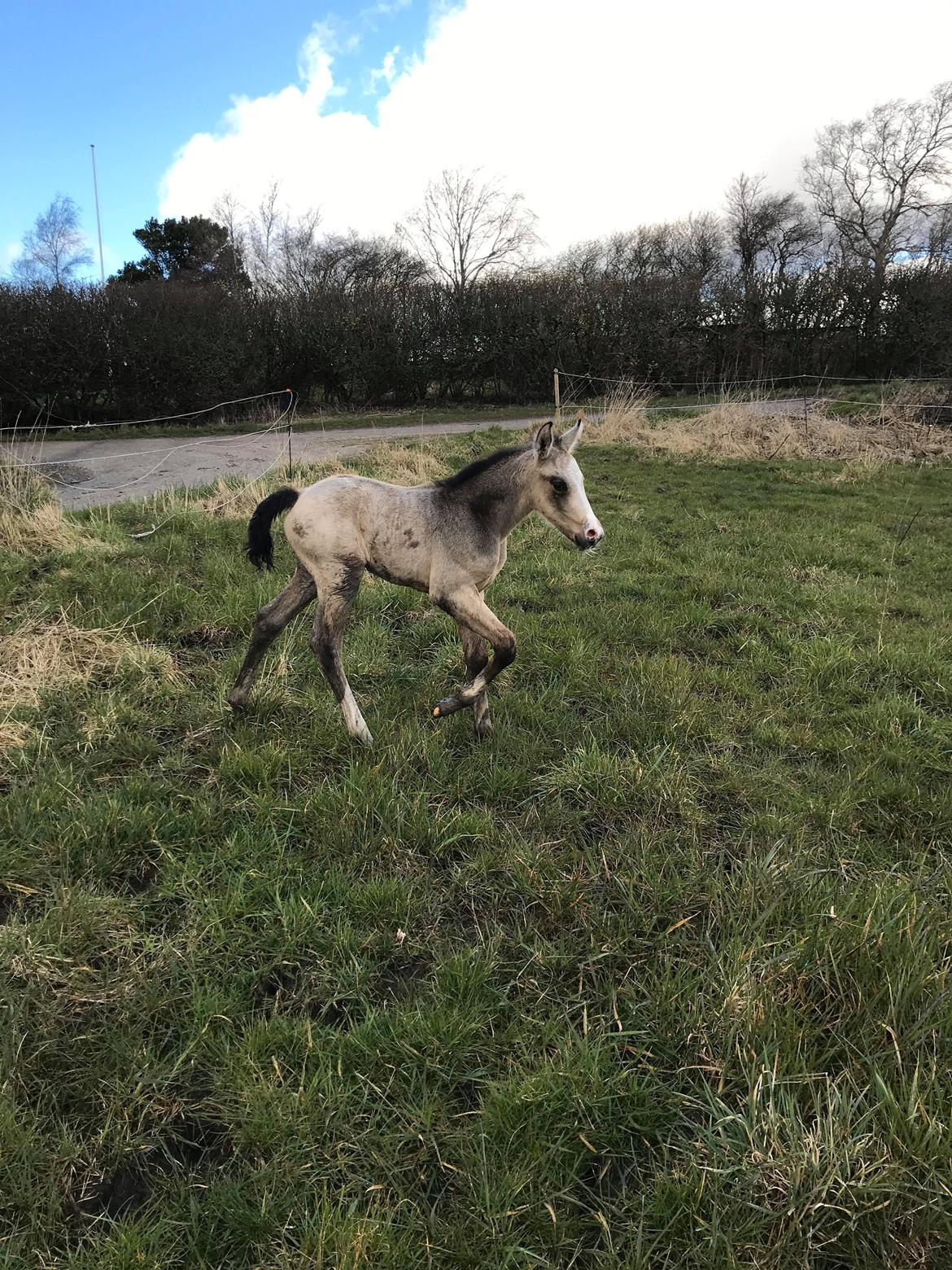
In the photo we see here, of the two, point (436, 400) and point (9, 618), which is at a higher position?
point (436, 400)

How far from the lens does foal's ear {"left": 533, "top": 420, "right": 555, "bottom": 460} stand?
126 inches

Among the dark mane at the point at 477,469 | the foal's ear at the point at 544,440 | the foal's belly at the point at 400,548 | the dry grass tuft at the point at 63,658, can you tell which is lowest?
the dry grass tuft at the point at 63,658

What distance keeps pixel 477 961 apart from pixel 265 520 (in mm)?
2594

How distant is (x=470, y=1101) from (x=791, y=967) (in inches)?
42.4

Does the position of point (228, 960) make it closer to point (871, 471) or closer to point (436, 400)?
point (871, 471)

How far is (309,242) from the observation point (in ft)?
112

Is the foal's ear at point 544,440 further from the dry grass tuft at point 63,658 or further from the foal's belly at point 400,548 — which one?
the dry grass tuft at point 63,658

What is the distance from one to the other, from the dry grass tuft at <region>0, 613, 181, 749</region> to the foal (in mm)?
1482

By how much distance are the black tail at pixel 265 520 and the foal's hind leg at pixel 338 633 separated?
0.54m

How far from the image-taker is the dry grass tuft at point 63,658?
396 centimetres

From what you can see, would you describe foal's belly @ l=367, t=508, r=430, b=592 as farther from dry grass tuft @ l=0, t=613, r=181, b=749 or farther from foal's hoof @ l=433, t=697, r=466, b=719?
dry grass tuft @ l=0, t=613, r=181, b=749

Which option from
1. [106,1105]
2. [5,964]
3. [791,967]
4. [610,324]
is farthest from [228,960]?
[610,324]

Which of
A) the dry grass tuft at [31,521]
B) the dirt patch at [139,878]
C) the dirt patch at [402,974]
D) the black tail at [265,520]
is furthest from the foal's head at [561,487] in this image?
the dry grass tuft at [31,521]

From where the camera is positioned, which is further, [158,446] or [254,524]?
[158,446]
